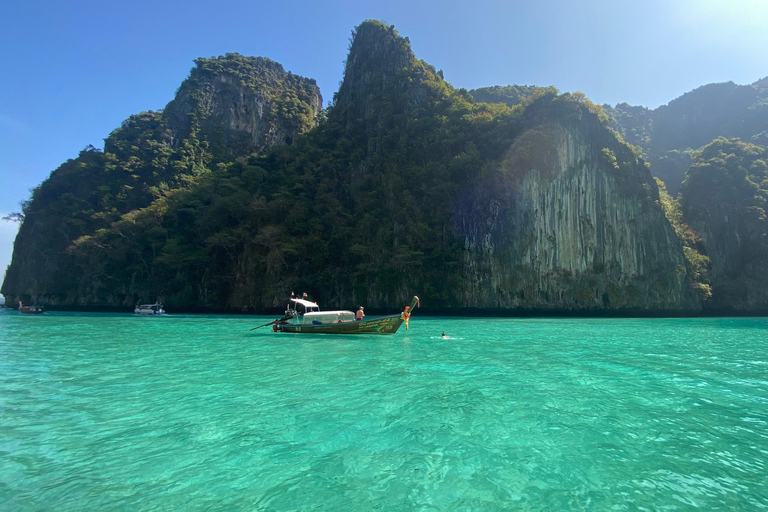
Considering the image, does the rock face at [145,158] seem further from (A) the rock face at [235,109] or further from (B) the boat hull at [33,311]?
(B) the boat hull at [33,311]

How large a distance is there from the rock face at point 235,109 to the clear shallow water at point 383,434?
6207cm

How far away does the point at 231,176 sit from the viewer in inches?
2045

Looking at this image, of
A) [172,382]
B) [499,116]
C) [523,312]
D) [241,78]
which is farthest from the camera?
[241,78]

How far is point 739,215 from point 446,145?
37522 millimetres

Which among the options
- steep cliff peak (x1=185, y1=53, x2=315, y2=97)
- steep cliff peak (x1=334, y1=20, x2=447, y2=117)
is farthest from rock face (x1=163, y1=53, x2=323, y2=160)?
steep cliff peak (x1=334, y1=20, x2=447, y2=117)

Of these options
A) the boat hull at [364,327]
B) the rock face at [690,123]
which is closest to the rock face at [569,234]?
the boat hull at [364,327]

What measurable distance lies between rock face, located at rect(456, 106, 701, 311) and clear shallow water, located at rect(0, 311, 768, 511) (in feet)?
85.0

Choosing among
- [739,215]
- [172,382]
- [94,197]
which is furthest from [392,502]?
[94,197]

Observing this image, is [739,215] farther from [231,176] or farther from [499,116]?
[231,176]

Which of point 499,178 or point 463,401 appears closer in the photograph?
point 463,401

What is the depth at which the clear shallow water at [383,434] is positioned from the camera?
4.36 meters

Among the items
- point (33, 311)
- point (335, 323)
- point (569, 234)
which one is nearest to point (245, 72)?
point (33, 311)

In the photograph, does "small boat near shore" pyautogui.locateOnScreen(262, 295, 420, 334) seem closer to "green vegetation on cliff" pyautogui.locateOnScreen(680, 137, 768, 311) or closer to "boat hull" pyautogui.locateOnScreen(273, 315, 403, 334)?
"boat hull" pyautogui.locateOnScreen(273, 315, 403, 334)

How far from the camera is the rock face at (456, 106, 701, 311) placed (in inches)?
1517
